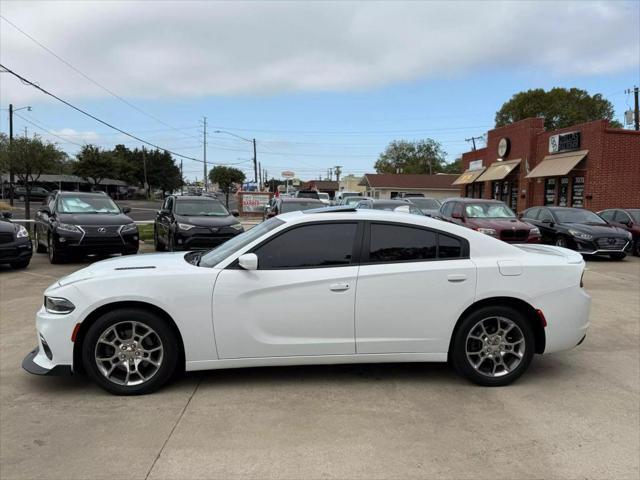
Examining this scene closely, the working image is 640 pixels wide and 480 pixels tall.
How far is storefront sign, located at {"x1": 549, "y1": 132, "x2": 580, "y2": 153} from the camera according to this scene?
2438 centimetres

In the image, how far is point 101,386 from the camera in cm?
409

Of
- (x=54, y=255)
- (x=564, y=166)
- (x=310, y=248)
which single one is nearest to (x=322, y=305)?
(x=310, y=248)

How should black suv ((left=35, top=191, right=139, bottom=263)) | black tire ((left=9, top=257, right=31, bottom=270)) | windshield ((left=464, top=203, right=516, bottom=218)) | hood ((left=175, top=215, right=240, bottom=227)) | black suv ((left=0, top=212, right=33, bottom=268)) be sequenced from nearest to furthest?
black suv ((left=0, top=212, right=33, bottom=268)) < black tire ((left=9, top=257, right=31, bottom=270)) < black suv ((left=35, top=191, right=139, bottom=263)) < hood ((left=175, top=215, right=240, bottom=227)) < windshield ((left=464, top=203, right=516, bottom=218))

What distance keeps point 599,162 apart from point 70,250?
2176cm

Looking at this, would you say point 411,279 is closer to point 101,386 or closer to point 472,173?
point 101,386

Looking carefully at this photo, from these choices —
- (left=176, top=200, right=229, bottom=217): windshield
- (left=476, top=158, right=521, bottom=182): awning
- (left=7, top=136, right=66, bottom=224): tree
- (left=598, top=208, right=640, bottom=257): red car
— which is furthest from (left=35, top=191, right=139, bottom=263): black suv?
(left=476, top=158, right=521, bottom=182): awning

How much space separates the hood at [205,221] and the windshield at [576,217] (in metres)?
9.44

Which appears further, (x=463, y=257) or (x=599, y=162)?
(x=599, y=162)

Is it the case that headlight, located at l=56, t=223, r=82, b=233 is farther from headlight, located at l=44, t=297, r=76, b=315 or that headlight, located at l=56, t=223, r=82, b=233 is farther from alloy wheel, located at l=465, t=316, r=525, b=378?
alloy wheel, located at l=465, t=316, r=525, b=378

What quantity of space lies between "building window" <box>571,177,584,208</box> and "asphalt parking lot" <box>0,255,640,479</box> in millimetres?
21514

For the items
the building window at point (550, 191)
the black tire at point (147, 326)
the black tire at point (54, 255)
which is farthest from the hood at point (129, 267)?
the building window at point (550, 191)

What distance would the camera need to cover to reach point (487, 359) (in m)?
4.40

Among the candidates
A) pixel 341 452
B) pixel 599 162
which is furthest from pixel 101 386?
pixel 599 162

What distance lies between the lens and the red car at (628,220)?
15072mm
